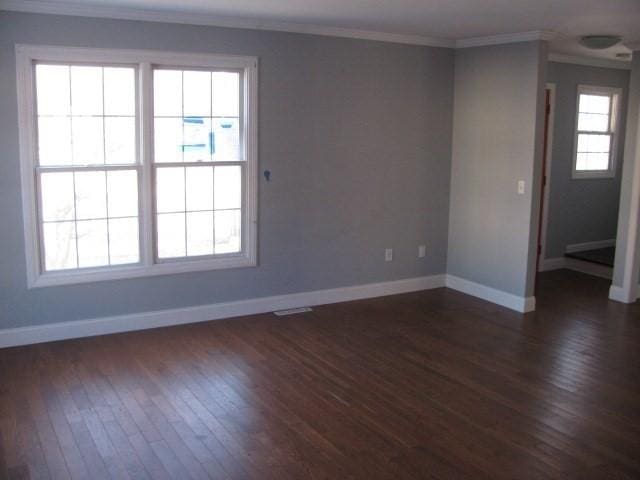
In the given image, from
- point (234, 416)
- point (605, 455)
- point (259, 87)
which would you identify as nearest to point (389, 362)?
point (234, 416)

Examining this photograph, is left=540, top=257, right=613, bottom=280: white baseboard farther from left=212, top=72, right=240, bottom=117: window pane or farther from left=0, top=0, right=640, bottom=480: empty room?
left=212, top=72, right=240, bottom=117: window pane

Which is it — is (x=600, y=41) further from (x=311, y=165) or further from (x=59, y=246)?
(x=59, y=246)

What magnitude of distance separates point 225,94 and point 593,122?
189 inches

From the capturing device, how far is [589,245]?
25.9ft

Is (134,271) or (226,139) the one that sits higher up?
(226,139)

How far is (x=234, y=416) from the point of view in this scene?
368 centimetres

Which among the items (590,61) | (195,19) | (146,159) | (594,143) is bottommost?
(146,159)

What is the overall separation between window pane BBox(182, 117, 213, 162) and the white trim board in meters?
0.77

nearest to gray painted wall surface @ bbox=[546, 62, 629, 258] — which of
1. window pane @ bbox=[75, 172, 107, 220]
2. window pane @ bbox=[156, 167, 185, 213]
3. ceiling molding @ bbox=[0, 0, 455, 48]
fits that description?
ceiling molding @ bbox=[0, 0, 455, 48]

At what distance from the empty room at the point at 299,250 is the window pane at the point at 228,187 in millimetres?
19

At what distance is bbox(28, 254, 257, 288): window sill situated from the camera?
4746 millimetres

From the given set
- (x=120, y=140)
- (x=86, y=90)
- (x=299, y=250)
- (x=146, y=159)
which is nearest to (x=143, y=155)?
(x=146, y=159)

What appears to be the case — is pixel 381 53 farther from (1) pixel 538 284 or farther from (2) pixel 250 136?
(1) pixel 538 284

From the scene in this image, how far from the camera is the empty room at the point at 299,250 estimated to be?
11.5ft
